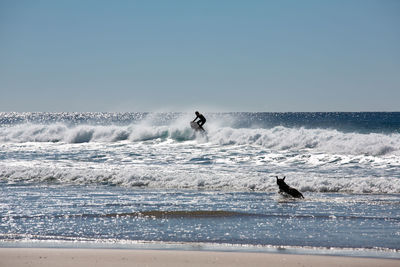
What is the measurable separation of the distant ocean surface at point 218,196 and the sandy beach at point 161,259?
70cm

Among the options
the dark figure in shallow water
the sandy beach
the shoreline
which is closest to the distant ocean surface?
the shoreline

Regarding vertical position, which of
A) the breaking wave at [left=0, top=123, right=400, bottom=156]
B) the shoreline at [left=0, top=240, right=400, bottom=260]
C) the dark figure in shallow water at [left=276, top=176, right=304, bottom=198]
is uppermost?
the breaking wave at [left=0, top=123, right=400, bottom=156]

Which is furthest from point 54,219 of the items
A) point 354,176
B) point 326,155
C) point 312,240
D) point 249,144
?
point 249,144

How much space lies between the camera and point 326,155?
2348 centimetres

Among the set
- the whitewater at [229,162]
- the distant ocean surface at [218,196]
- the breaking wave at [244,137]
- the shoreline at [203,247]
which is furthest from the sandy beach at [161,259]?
the breaking wave at [244,137]

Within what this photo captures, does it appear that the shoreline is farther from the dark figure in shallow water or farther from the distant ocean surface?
the dark figure in shallow water

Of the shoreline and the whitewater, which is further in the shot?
the whitewater

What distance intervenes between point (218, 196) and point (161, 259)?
22.9ft

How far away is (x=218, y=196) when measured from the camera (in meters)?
14.9

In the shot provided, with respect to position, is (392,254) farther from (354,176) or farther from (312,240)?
(354,176)

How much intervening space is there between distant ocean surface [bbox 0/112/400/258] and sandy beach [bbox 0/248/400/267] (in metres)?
0.70

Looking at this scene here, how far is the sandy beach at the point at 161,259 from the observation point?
25.2ft

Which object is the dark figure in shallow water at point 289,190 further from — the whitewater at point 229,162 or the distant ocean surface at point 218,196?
the whitewater at point 229,162

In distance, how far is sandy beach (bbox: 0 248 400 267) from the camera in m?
7.70
